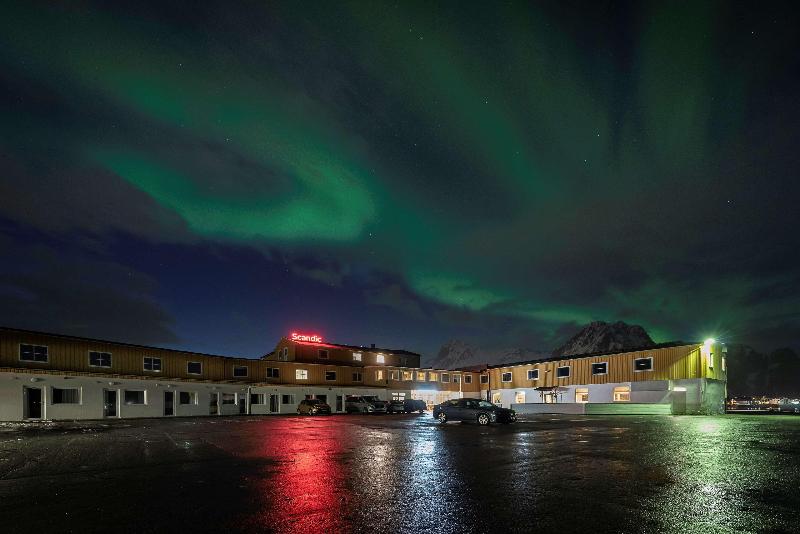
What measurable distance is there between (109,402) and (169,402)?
18.8ft

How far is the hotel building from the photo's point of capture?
3603cm

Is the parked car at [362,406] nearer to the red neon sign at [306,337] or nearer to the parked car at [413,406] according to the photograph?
the parked car at [413,406]

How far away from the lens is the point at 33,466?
1156 cm

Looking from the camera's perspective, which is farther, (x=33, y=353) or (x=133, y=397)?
(x=133, y=397)

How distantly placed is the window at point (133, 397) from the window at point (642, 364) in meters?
45.0

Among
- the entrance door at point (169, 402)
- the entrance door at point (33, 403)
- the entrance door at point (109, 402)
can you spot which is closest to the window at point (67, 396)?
the entrance door at point (33, 403)

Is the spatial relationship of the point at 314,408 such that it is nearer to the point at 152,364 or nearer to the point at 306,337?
the point at 152,364

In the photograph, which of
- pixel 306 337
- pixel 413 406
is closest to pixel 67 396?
pixel 306 337

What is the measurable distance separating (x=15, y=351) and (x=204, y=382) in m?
16.4

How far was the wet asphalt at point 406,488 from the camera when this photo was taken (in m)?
6.40

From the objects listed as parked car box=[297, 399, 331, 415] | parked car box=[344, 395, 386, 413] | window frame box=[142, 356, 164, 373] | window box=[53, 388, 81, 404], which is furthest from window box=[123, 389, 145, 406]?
parked car box=[344, 395, 386, 413]

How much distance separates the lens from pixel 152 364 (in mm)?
44125

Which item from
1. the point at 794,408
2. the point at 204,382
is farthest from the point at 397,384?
the point at 794,408

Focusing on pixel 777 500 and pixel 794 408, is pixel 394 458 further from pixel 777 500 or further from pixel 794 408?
pixel 794 408
